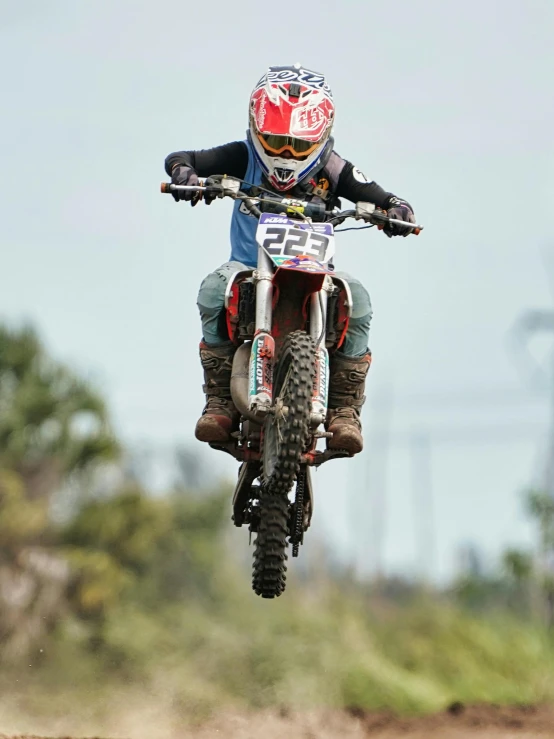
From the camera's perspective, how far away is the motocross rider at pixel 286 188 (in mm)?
13906

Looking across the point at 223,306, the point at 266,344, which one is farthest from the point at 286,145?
the point at 266,344

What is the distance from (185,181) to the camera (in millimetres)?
13758

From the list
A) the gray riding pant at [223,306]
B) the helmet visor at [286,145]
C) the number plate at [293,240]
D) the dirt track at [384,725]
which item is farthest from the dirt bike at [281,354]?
the dirt track at [384,725]

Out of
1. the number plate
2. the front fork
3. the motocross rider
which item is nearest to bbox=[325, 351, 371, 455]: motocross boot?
the motocross rider

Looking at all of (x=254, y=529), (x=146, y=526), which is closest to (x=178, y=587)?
(x=146, y=526)

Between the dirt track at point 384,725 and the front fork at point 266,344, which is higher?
the front fork at point 266,344

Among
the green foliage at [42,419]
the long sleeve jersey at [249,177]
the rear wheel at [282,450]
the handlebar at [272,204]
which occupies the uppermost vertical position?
the green foliage at [42,419]

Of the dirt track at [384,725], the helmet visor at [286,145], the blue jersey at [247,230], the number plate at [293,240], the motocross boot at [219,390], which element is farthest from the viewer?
the dirt track at [384,725]

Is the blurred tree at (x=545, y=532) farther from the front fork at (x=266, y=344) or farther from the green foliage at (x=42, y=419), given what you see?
the front fork at (x=266, y=344)

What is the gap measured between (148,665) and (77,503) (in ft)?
25.7

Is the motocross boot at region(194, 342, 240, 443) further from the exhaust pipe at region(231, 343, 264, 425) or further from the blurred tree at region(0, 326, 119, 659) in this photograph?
the blurred tree at region(0, 326, 119, 659)

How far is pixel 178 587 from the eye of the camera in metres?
30.1

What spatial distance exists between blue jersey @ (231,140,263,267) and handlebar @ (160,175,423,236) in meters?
0.51

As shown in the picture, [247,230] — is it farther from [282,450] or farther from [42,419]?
[42,419]
